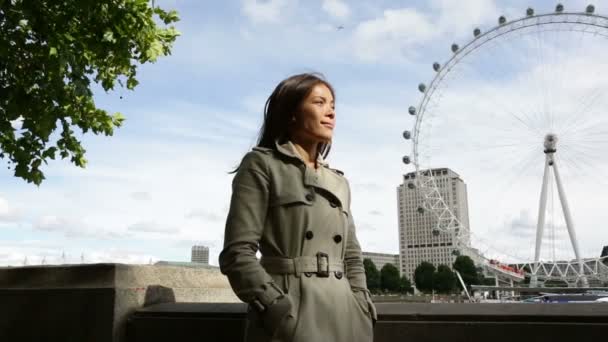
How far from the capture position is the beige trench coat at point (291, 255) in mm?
2082

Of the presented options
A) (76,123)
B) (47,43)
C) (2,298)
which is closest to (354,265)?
(2,298)

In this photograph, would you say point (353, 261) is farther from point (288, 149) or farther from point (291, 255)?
point (288, 149)

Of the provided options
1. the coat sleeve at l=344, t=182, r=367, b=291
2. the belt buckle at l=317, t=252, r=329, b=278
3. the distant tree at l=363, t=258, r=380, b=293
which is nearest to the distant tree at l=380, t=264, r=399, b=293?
the distant tree at l=363, t=258, r=380, b=293

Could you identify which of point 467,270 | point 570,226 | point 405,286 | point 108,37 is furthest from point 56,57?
point 405,286

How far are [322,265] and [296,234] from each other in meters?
0.16

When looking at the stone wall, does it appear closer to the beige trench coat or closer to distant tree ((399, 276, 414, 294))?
the beige trench coat

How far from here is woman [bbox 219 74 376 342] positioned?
2102mm

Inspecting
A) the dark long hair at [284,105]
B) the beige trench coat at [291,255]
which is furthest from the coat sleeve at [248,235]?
the dark long hair at [284,105]

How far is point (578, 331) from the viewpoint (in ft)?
8.23

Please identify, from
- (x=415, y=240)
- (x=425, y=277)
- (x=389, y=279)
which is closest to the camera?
(x=425, y=277)

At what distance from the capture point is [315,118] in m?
2.49

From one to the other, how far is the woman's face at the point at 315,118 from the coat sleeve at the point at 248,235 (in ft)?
0.84

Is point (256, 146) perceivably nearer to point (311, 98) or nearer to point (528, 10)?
point (311, 98)

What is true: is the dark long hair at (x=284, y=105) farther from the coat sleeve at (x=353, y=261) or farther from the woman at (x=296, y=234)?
the coat sleeve at (x=353, y=261)
